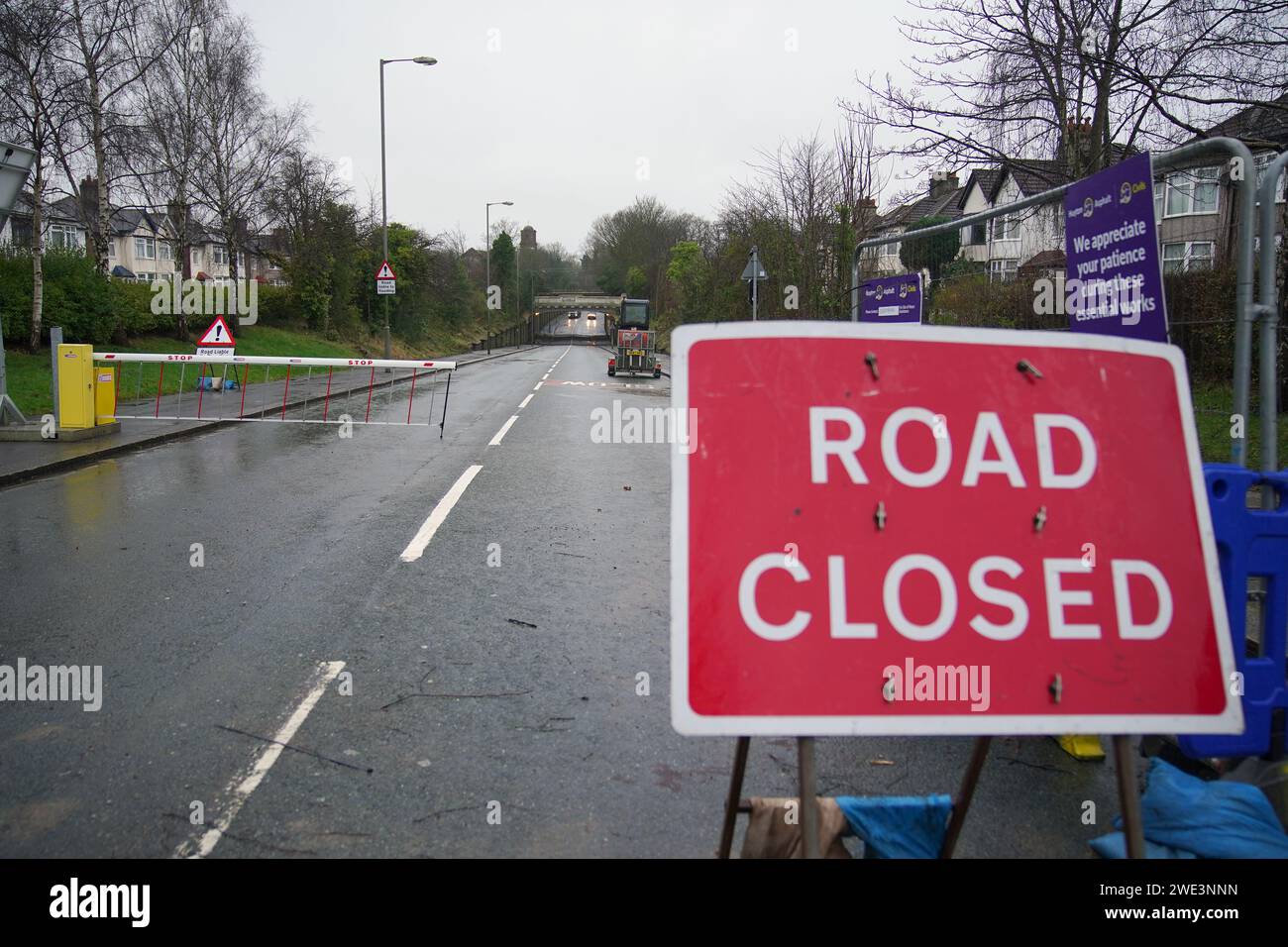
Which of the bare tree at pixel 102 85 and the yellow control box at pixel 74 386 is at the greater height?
the bare tree at pixel 102 85

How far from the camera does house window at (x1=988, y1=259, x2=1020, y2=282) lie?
760cm

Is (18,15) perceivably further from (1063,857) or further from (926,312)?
(1063,857)

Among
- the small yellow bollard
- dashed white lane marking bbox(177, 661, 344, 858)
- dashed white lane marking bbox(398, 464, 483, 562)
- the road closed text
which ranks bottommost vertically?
the small yellow bollard

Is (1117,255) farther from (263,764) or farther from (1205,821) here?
(263,764)

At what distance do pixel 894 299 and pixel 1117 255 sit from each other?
5.43 meters

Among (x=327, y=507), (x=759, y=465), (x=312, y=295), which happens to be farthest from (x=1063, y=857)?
(x=312, y=295)

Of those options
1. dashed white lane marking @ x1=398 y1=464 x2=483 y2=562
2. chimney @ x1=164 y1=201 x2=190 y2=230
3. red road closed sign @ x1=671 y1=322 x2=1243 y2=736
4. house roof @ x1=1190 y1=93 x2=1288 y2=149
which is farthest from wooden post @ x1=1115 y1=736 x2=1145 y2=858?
chimney @ x1=164 y1=201 x2=190 y2=230

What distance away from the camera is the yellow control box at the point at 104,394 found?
13594 millimetres

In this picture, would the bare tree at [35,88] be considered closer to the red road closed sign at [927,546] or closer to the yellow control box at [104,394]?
the yellow control box at [104,394]

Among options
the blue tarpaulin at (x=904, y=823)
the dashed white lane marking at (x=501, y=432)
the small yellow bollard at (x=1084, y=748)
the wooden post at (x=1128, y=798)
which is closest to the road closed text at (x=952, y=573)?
the wooden post at (x=1128, y=798)

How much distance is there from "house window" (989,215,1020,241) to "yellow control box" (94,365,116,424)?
40.4ft

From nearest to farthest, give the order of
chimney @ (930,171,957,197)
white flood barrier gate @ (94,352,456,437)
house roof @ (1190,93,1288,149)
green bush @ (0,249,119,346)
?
house roof @ (1190,93,1288,149), chimney @ (930,171,957,197), white flood barrier gate @ (94,352,456,437), green bush @ (0,249,119,346)

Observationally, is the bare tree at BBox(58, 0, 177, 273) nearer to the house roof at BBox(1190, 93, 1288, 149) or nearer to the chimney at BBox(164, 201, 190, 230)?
the chimney at BBox(164, 201, 190, 230)

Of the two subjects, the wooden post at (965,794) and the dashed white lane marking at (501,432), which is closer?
the wooden post at (965,794)
